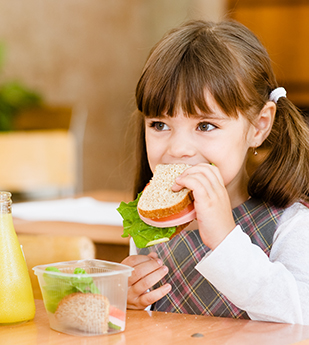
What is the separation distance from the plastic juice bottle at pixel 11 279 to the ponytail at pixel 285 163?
2.26 ft

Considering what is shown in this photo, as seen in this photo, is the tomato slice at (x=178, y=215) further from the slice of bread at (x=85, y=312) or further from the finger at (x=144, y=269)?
the slice of bread at (x=85, y=312)

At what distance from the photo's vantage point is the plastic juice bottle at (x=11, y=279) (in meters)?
0.89

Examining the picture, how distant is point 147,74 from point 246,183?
1.45 ft

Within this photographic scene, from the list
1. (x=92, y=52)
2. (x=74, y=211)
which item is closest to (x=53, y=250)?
(x=74, y=211)

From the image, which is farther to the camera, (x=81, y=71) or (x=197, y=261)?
(x=81, y=71)

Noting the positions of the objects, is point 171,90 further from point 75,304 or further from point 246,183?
point 75,304

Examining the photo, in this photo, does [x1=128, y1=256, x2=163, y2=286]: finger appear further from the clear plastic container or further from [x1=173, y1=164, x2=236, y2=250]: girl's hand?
the clear plastic container

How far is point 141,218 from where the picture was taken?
1.08 meters

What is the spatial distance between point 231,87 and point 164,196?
0.34 metres

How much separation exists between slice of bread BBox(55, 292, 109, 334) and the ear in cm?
72

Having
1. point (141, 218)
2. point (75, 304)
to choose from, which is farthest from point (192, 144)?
point (75, 304)

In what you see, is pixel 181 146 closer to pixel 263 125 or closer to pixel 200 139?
pixel 200 139

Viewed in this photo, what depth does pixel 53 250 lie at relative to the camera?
4.70 ft

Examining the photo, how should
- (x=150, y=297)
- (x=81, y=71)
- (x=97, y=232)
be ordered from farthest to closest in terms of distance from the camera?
(x=81, y=71) < (x=97, y=232) < (x=150, y=297)
